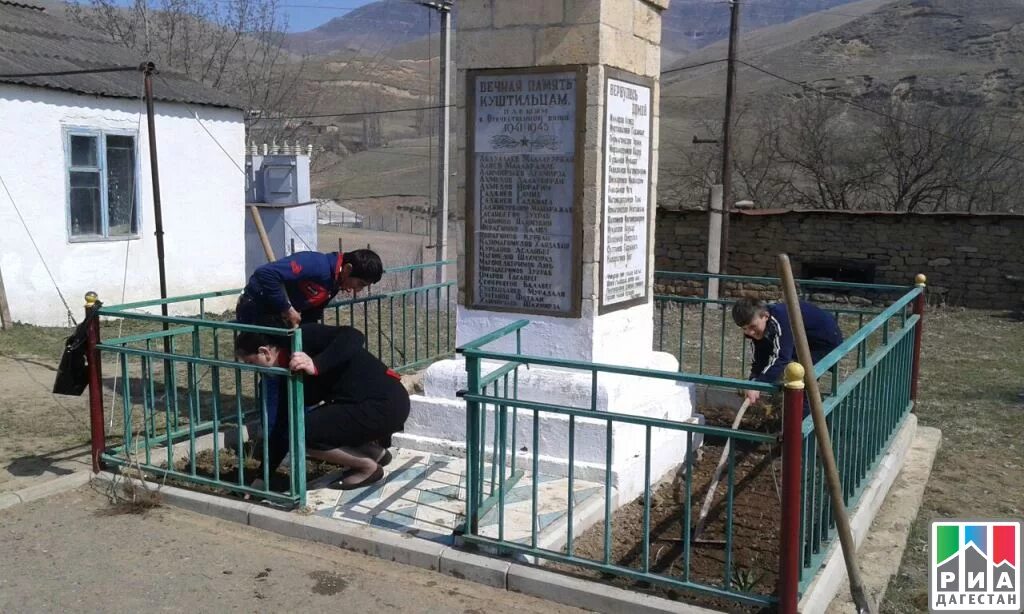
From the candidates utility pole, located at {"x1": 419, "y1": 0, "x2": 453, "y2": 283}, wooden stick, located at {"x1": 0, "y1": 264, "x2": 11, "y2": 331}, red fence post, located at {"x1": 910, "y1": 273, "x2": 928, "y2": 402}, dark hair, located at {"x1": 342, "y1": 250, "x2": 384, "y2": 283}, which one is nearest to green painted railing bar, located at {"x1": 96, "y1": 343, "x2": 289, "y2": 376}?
dark hair, located at {"x1": 342, "y1": 250, "x2": 384, "y2": 283}

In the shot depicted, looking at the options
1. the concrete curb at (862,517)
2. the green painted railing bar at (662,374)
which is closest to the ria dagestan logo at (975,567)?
the concrete curb at (862,517)

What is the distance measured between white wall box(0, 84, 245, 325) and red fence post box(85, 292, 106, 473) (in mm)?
6726

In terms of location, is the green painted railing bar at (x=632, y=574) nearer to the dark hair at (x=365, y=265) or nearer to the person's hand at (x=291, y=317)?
the dark hair at (x=365, y=265)

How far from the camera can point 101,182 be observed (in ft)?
38.3

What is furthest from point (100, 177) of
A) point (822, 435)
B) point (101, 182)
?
point (822, 435)

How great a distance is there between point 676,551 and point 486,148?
2352 mm

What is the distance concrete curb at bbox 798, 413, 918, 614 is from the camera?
11.6 feet

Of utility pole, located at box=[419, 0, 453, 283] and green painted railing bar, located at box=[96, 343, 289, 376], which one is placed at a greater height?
utility pole, located at box=[419, 0, 453, 283]

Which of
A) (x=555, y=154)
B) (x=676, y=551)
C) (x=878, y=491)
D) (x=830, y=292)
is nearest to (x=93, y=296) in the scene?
(x=555, y=154)

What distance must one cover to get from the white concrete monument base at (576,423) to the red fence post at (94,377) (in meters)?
1.59

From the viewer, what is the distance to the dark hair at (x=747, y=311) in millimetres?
5195

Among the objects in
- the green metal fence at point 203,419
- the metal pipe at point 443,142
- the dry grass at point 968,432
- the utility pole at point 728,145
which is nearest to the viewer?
the green metal fence at point 203,419

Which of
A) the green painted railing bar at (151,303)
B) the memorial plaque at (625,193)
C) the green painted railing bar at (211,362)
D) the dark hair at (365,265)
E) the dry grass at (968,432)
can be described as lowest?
the dry grass at (968,432)

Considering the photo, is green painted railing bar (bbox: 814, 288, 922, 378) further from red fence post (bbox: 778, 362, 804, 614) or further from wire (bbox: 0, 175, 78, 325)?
wire (bbox: 0, 175, 78, 325)
